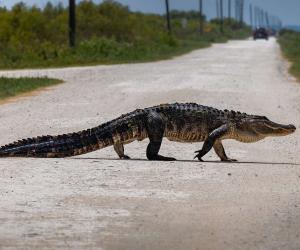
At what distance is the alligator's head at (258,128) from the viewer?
10625mm

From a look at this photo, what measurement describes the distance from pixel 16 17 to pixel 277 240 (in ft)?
155

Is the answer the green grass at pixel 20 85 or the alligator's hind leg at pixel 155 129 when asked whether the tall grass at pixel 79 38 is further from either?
the alligator's hind leg at pixel 155 129

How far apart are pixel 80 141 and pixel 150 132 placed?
849mm

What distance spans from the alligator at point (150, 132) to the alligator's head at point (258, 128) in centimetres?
1

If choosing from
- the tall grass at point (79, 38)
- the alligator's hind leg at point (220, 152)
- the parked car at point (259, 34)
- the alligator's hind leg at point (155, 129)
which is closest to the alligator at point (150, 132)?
the alligator's hind leg at point (155, 129)

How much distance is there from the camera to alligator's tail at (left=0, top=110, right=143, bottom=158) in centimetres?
1013

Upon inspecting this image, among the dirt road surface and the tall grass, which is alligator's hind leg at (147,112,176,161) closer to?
the dirt road surface

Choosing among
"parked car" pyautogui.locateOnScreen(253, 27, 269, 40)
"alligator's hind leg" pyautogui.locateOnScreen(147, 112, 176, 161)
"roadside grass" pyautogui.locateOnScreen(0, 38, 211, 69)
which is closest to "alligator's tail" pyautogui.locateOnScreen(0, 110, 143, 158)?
"alligator's hind leg" pyautogui.locateOnScreen(147, 112, 176, 161)

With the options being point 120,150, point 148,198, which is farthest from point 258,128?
point 148,198

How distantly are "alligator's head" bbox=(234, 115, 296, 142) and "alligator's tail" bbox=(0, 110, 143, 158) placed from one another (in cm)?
131

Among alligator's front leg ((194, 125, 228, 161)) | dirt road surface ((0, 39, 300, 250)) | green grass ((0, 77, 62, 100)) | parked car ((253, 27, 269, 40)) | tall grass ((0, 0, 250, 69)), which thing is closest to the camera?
dirt road surface ((0, 39, 300, 250))

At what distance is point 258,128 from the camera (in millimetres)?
10680

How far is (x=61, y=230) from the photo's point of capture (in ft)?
21.5

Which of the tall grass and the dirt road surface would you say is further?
the tall grass
